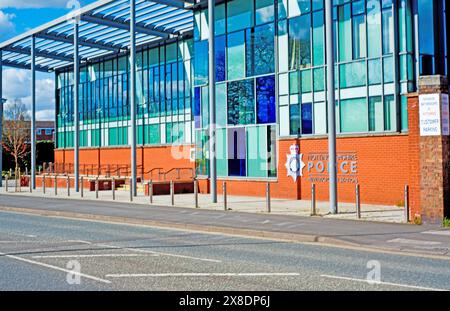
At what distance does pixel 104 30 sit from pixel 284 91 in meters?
16.1

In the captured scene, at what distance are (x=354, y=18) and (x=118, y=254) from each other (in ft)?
53.7

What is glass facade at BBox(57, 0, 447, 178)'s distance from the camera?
2189cm

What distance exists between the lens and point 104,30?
37438mm

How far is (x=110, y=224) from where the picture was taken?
17766 mm

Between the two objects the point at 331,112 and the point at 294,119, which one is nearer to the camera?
the point at 331,112

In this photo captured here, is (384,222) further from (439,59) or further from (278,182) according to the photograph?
(278,182)

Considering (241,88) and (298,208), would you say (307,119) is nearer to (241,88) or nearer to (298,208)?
(241,88)

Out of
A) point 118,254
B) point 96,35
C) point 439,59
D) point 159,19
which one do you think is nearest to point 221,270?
point 118,254

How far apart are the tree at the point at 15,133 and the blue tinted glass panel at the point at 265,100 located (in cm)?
4124

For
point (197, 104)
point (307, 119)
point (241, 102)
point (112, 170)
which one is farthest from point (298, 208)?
point (112, 170)

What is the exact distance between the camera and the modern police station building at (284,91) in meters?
21.3

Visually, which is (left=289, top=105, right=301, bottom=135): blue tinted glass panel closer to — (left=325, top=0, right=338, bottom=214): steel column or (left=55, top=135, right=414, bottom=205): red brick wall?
(left=55, top=135, right=414, bottom=205): red brick wall

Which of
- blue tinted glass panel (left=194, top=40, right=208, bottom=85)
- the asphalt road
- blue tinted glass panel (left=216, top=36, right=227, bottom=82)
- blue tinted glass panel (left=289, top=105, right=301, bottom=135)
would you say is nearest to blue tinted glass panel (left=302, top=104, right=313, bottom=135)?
blue tinted glass panel (left=289, top=105, right=301, bottom=135)

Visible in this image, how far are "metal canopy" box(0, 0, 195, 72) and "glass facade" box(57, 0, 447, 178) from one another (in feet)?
6.48
